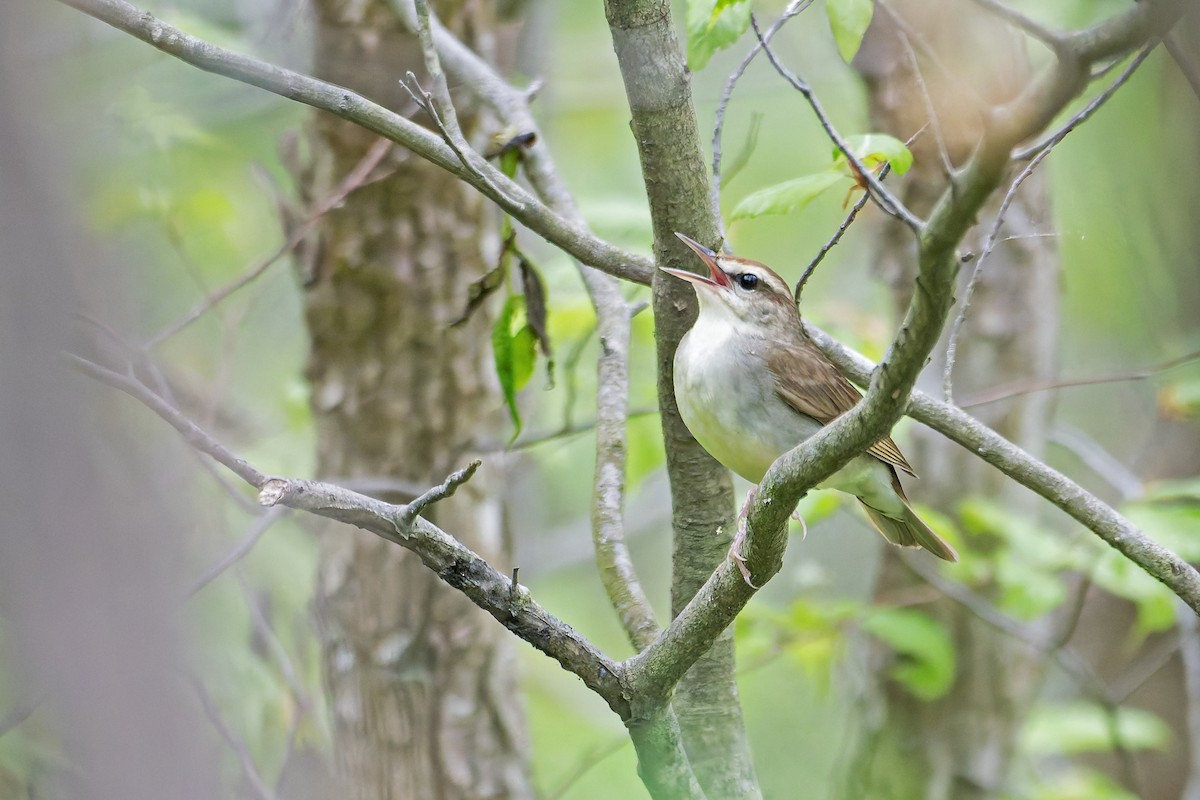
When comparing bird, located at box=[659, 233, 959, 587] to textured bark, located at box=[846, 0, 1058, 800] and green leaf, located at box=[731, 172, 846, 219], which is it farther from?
textured bark, located at box=[846, 0, 1058, 800]

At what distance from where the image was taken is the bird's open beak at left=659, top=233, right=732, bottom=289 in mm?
2994

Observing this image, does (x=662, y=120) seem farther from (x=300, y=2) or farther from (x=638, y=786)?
(x=638, y=786)

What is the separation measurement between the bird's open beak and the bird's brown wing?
324 millimetres

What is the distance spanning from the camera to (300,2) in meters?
4.49

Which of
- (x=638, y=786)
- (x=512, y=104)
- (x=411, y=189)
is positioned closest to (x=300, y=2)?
(x=411, y=189)

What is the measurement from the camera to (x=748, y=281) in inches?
149

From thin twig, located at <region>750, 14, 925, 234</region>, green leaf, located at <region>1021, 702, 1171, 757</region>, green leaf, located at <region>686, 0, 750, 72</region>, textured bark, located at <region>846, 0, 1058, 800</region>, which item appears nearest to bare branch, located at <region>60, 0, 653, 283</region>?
green leaf, located at <region>686, 0, 750, 72</region>

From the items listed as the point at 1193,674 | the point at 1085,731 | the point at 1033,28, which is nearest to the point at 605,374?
the point at 1033,28

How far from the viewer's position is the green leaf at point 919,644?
16.8ft

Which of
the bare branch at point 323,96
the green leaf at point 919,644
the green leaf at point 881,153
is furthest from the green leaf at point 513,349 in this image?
the green leaf at point 919,644

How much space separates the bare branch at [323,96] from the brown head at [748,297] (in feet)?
1.90

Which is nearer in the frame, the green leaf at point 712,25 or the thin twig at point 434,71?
the green leaf at point 712,25

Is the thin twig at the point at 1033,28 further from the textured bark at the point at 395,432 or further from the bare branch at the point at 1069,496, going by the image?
the textured bark at the point at 395,432

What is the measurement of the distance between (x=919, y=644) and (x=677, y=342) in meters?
2.62
